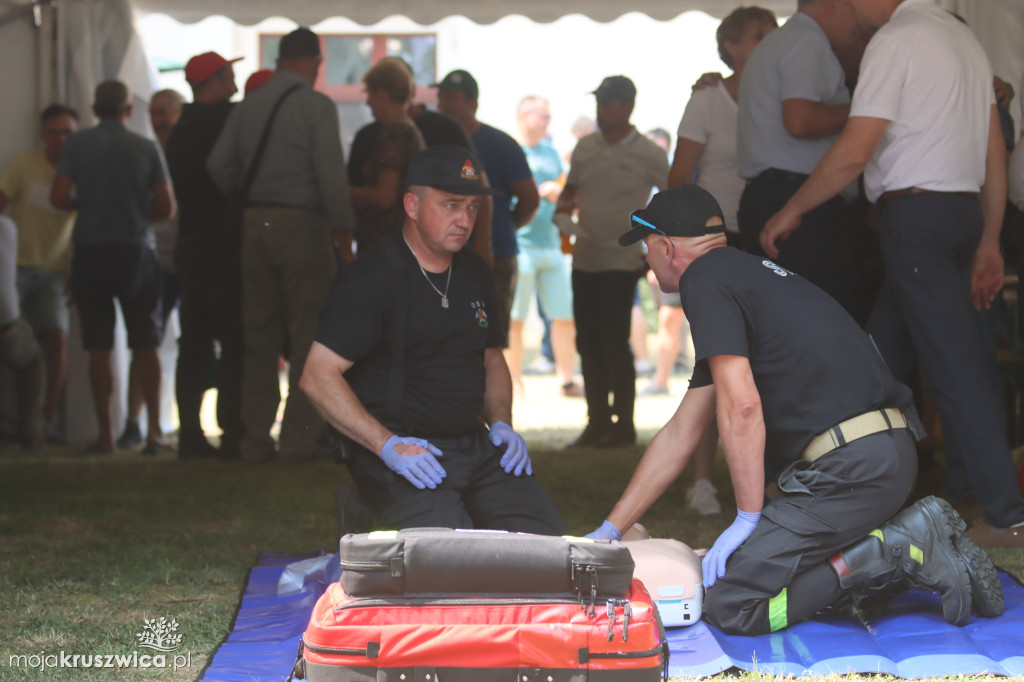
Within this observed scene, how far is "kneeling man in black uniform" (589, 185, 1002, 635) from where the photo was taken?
2652mm

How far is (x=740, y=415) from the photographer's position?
2.57 meters

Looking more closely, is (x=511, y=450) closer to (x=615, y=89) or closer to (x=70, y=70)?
(x=615, y=89)

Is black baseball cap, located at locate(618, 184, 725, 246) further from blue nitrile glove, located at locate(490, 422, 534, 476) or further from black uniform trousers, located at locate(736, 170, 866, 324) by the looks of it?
black uniform trousers, located at locate(736, 170, 866, 324)

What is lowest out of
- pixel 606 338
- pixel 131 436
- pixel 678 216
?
pixel 131 436

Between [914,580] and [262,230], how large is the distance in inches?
146

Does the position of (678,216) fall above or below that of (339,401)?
above

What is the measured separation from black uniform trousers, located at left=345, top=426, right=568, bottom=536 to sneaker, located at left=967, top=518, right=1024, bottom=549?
1366 mm

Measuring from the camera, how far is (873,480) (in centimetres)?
266

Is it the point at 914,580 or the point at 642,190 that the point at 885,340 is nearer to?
the point at 914,580

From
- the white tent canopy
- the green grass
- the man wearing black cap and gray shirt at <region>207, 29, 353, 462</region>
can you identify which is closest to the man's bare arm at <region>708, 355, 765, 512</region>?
the green grass

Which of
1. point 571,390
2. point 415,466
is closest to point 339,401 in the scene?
point 415,466

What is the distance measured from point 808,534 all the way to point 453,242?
1231 millimetres

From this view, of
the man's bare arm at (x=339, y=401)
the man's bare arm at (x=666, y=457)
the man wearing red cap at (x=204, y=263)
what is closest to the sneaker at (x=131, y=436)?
the man wearing red cap at (x=204, y=263)

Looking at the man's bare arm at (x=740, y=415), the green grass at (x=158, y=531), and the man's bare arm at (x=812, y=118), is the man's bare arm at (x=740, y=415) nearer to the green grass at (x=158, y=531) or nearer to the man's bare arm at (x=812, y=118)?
the green grass at (x=158, y=531)
